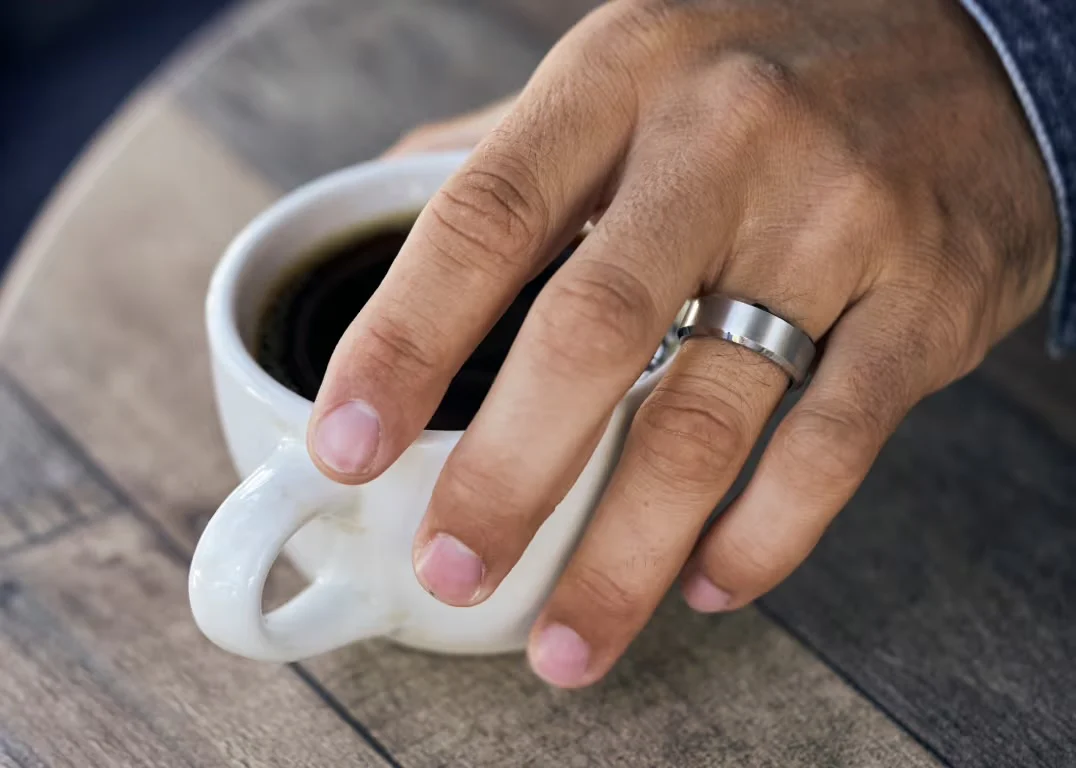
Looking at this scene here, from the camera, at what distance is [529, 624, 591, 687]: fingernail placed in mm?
498

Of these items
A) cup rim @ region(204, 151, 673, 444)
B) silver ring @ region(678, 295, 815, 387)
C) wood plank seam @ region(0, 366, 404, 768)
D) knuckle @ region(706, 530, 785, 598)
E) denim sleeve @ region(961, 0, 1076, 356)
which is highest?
denim sleeve @ region(961, 0, 1076, 356)

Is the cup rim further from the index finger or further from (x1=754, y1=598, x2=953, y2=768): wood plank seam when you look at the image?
(x1=754, y1=598, x2=953, y2=768): wood plank seam

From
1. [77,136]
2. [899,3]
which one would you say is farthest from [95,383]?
A: [77,136]

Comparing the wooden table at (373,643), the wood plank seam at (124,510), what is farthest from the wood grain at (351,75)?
the wood plank seam at (124,510)

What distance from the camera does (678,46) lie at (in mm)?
557

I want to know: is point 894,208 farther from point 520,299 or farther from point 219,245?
point 219,245

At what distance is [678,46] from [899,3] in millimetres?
151

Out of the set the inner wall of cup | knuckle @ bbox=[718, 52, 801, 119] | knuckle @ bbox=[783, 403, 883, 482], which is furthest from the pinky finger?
the inner wall of cup

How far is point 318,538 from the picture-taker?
1.58 ft

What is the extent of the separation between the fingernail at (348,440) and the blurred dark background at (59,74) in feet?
4.21

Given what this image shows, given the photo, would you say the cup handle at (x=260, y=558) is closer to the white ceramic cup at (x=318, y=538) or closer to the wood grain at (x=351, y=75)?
the white ceramic cup at (x=318, y=538)

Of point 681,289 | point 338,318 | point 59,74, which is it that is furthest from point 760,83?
point 59,74

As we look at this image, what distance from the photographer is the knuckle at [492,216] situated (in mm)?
478

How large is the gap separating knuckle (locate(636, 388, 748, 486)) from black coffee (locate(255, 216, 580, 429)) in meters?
0.08
